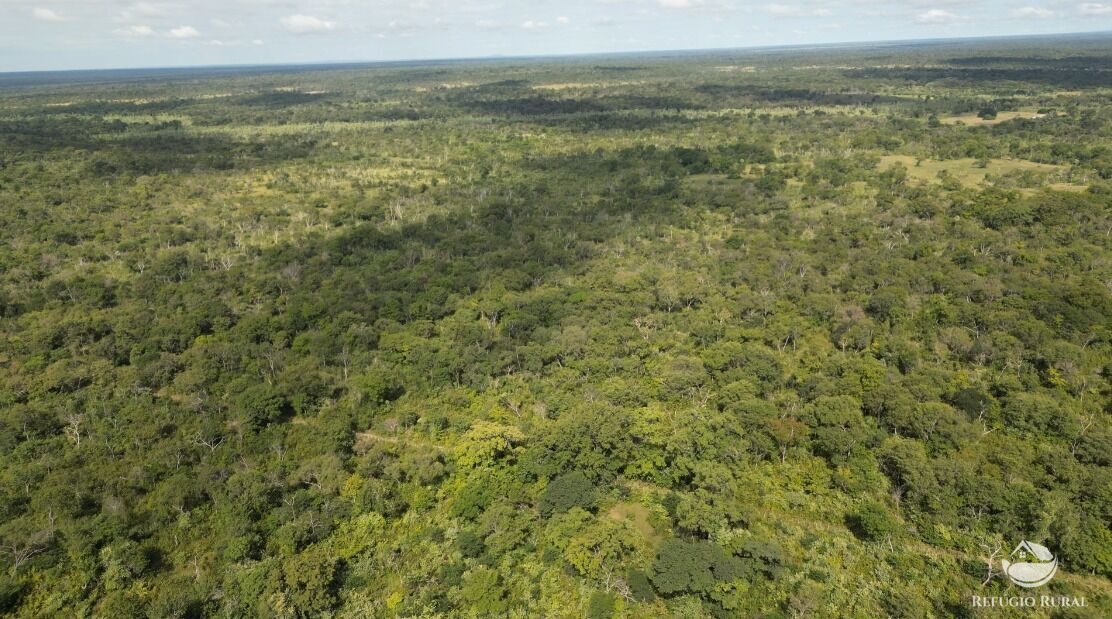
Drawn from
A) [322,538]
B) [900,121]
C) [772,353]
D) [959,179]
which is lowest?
[322,538]

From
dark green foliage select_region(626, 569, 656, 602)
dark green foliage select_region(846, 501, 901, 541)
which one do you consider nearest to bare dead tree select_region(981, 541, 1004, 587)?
dark green foliage select_region(846, 501, 901, 541)

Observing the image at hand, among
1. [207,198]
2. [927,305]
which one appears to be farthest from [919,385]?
[207,198]

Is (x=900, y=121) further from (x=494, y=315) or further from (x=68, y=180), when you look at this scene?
(x=68, y=180)

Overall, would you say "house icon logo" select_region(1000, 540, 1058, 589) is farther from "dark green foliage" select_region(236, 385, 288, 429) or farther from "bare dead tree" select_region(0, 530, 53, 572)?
"bare dead tree" select_region(0, 530, 53, 572)

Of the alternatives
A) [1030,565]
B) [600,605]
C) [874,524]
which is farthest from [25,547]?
[1030,565]

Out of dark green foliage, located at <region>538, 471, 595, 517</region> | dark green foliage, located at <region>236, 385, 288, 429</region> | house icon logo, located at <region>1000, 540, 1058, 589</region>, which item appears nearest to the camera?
house icon logo, located at <region>1000, 540, 1058, 589</region>

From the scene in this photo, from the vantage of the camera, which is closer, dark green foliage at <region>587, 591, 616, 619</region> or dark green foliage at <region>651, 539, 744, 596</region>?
dark green foliage at <region>587, 591, 616, 619</region>
